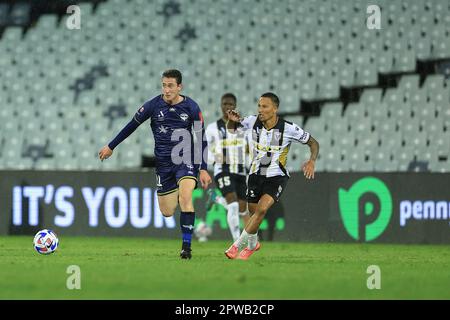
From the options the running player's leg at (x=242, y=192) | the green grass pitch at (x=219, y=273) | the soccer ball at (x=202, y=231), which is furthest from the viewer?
the soccer ball at (x=202, y=231)

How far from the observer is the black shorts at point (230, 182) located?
1420cm

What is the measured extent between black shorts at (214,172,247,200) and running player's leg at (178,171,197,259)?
323 centimetres

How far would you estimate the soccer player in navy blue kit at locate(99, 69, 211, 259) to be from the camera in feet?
35.7

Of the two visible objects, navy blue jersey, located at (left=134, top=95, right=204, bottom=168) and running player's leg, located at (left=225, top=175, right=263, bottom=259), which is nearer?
Result: running player's leg, located at (left=225, top=175, right=263, bottom=259)

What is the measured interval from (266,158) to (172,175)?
1125 mm

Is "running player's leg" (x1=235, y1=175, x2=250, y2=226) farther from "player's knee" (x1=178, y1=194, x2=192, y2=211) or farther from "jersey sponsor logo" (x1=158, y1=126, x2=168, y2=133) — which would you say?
"player's knee" (x1=178, y1=194, x2=192, y2=211)

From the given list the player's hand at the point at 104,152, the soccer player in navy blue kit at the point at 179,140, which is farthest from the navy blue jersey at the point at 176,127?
the player's hand at the point at 104,152

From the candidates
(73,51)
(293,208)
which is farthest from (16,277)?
(73,51)

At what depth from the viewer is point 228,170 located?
14234mm

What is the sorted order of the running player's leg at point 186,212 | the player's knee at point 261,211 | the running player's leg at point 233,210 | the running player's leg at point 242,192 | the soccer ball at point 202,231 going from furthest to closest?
the soccer ball at point 202,231 → the running player's leg at point 242,192 → the running player's leg at point 233,210 → the running player's leg at point 186,212 → the player's knee at point 261,211

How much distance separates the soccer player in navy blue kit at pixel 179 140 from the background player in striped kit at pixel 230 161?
9.69 ft

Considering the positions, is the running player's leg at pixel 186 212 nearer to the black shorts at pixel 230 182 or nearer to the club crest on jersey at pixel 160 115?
the club crest on jersey at pixel 160 115

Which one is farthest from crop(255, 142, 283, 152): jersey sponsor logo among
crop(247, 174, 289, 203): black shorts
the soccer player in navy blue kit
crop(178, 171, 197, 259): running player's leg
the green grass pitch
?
the green grass pitch

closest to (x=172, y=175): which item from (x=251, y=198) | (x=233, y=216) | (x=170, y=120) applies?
(x=170, y=120)
